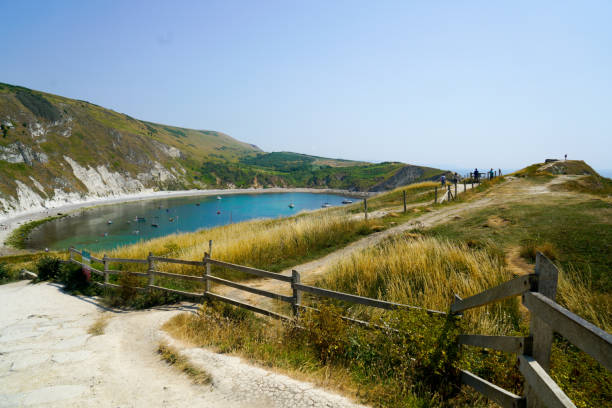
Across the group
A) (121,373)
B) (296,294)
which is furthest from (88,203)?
(296,294)

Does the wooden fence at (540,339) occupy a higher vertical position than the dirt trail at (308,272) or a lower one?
higher

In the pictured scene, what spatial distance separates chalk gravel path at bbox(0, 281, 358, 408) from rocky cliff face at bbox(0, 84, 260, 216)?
89122 millimetres

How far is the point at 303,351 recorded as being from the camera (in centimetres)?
534

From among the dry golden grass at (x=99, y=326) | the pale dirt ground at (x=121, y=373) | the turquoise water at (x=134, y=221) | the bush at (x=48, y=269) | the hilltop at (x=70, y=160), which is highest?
the hilltop at (x=70, y=160)

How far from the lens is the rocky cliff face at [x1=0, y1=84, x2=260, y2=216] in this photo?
274 feet

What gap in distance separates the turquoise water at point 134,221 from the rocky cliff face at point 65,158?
406 inches

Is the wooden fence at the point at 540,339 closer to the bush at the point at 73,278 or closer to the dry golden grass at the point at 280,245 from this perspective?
the dry golden grass at the point at 280,245

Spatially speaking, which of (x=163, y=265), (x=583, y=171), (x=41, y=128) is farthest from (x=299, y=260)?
(x=41, y=128)

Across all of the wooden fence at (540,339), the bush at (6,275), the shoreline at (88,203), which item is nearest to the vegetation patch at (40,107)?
the shoreline at (88,203)

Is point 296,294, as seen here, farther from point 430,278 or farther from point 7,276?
point 7,276

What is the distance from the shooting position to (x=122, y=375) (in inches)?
209

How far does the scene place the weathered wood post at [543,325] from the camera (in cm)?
243

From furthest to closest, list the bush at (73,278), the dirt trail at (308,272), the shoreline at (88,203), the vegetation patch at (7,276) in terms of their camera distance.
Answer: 1. the shoreline at (88,203)
2. the vegetation patch at (7,276)
3. the bush at (73,278)
4. the dirt trail at (308,272)

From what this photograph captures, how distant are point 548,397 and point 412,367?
2.31 meters
